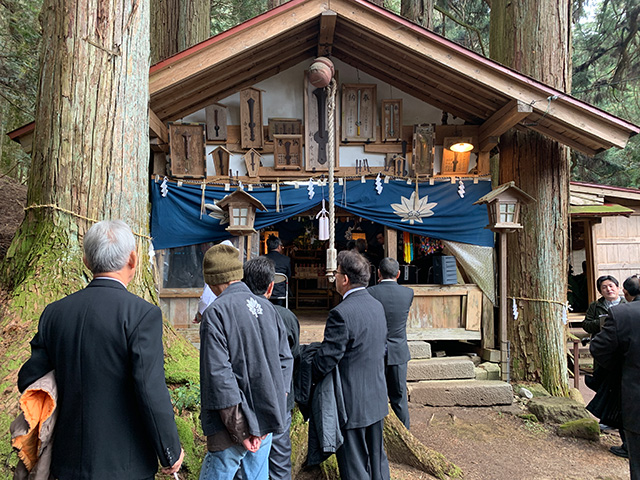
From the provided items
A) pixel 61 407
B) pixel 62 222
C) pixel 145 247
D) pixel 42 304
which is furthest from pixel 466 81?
pixel 61 407

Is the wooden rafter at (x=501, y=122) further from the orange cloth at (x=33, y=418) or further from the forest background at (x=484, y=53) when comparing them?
the orange cloth at (x=33, y=418)

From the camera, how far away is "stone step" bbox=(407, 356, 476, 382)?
678 cm

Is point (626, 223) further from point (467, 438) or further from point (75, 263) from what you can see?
point (75, 263)

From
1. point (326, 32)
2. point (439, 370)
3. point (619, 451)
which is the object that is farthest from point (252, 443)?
point (326, 32)

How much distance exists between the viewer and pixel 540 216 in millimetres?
6871

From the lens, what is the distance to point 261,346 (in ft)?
7.53

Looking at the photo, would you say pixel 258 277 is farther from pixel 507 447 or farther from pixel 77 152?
pixel 507 447

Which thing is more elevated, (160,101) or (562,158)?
(160,101)

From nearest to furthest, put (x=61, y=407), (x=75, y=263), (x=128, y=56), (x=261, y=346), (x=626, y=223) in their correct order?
(x=61, y=407), (x=261, y=346), (x=75, y=263), (x=128, y=56), (x=626, y=223)

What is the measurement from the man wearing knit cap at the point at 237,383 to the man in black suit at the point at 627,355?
8.80 ft

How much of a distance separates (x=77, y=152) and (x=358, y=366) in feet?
9.19

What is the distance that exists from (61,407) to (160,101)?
592 centimetres

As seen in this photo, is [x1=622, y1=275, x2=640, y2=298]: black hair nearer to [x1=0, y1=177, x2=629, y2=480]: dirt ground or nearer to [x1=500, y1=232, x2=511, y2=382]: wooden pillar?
[x1=0, y1=177, x2=629, y2=480]: dirt ground

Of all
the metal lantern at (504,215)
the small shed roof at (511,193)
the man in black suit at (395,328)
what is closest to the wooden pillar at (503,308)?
the metal lantern at (504,215)
